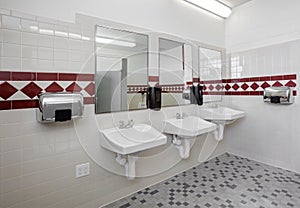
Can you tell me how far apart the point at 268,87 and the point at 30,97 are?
2.77 m

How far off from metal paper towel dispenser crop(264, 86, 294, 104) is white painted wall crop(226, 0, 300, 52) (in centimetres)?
62

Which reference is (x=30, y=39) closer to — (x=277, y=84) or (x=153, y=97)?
(x=153, y=97)

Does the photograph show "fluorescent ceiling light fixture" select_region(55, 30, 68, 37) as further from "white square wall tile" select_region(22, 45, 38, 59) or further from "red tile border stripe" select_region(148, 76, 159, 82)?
"red tile border stripe" select_region(148, 76, 159, 82)

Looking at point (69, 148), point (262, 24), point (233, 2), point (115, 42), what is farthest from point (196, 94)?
point (69, 148)

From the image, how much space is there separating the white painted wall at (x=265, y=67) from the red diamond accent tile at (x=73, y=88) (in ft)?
7.75

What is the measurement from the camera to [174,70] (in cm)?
236

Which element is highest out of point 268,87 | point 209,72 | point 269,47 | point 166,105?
point 269,47

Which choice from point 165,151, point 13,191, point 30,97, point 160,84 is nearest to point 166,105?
point 160,84

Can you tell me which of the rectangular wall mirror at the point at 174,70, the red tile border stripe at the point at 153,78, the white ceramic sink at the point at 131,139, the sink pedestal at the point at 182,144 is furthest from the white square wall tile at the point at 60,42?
the sink pedestal at the point at 182,144

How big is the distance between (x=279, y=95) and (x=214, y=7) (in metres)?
1.48

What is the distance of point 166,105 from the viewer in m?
2.24

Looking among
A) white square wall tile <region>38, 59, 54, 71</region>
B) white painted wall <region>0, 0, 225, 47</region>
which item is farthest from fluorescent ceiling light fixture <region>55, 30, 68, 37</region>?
white square wall tile <region>38, 59, 54, 71</region>

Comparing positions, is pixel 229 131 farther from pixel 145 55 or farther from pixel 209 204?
pixel 145 55

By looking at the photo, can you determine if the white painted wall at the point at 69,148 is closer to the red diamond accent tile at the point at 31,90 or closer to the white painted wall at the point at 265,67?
the red diamond accent tile at the point at 31,90
